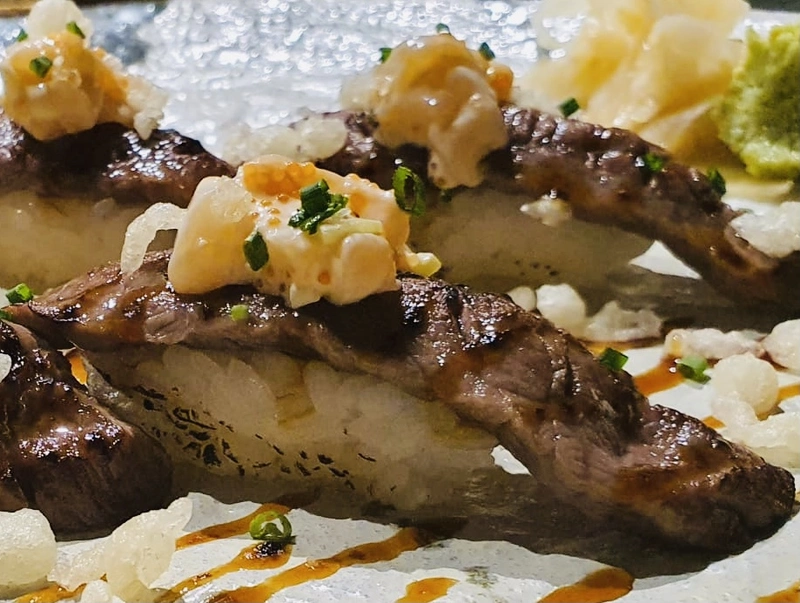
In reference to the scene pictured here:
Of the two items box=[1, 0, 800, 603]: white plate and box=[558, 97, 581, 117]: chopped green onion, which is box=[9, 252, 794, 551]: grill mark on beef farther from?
box=[558, 97, 581, 117]: chopped green onion

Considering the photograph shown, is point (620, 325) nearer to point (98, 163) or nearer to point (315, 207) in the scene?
point (315, 207)

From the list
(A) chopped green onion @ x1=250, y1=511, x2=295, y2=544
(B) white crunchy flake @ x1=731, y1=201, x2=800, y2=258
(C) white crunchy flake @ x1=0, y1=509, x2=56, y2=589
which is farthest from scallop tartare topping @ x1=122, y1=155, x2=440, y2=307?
(B) white crunchy flake @ x1=731, y1=201, x2=800, y2=258

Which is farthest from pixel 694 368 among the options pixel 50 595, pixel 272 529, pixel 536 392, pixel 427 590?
pixel 50 595

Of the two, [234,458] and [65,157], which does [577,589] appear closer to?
[234,458]

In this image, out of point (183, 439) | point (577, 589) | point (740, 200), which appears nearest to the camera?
point (577, 589)

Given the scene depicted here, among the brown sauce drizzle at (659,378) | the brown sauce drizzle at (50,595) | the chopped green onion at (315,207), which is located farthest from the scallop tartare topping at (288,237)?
the brown sauce drizzle at (659,378)

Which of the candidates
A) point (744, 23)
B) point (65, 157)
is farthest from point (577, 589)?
point (744, 23)

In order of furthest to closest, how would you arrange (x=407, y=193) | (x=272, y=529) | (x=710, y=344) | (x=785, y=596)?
→ (x=710, y=344), (x=407, y=193), (x=272, y=529), (x=785, y=596)
